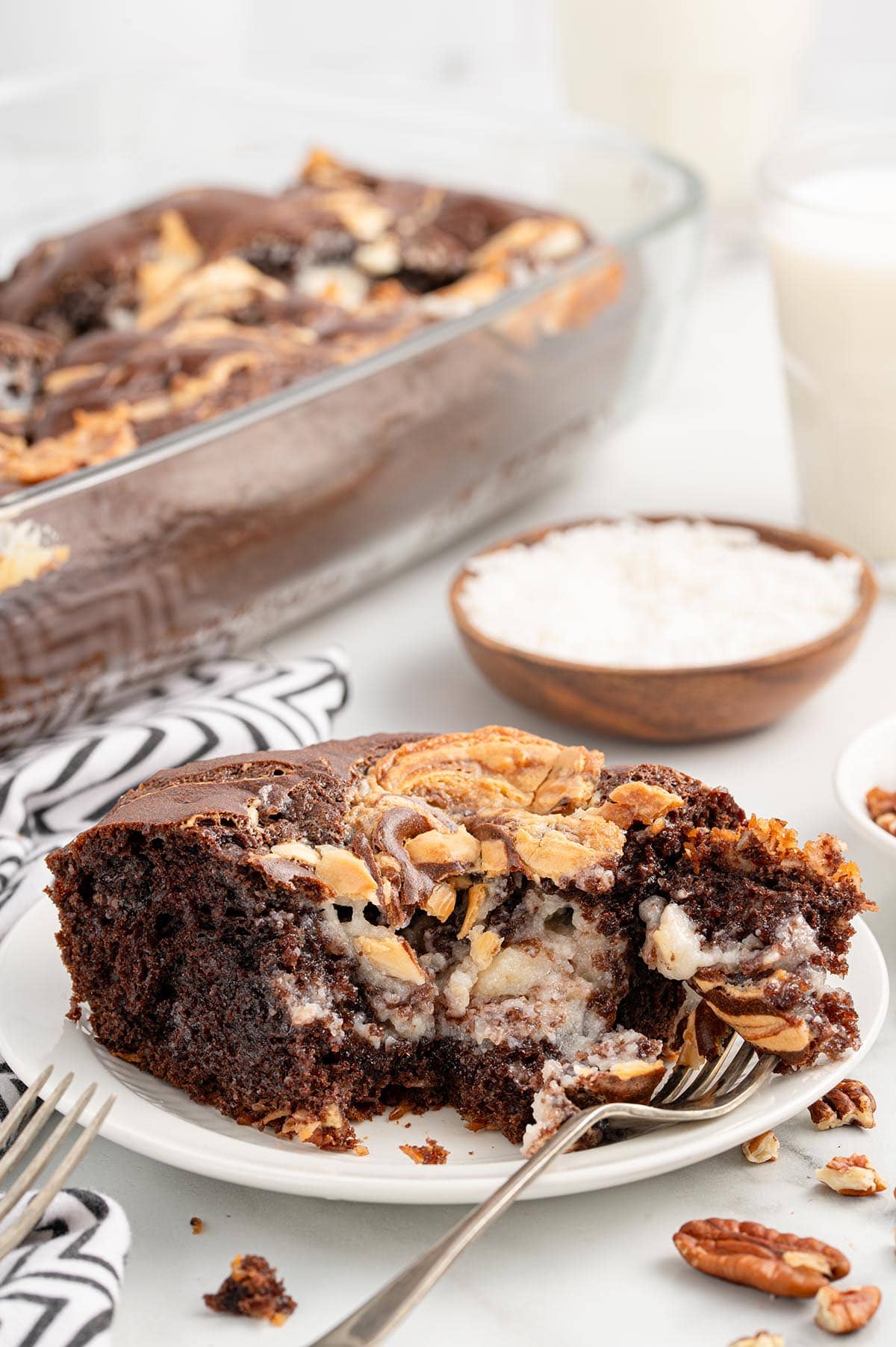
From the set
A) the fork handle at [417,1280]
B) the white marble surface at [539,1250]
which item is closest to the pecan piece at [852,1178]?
the white marble surface at [539,1250]

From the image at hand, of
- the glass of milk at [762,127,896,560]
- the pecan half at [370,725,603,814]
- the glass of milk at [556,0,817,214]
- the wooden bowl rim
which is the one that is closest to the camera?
the pecan half at [370,725,603,814]

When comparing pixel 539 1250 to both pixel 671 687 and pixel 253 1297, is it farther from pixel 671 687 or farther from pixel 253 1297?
pixel 671 687

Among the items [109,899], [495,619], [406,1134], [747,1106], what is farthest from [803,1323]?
[495,619]

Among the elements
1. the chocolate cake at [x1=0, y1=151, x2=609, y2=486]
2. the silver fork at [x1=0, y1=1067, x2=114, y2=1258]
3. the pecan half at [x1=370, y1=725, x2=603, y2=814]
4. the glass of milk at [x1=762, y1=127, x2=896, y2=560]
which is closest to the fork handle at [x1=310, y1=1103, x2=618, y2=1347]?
the silver fork at [x1=0, y1=1067, x2=114, y2=1258]

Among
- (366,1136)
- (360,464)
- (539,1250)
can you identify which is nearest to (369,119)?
(360,464)

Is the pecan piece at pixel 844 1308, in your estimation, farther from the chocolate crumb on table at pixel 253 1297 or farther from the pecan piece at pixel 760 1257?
the chocolate crumb on table at pixel 253 1297

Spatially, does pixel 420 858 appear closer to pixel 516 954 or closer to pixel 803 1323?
pixel 516 954

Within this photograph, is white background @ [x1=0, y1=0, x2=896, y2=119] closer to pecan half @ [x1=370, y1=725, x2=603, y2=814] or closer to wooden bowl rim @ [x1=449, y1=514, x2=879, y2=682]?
wooden bowl rim @ [x1=449, y1=514, x2=879, y2=682]
